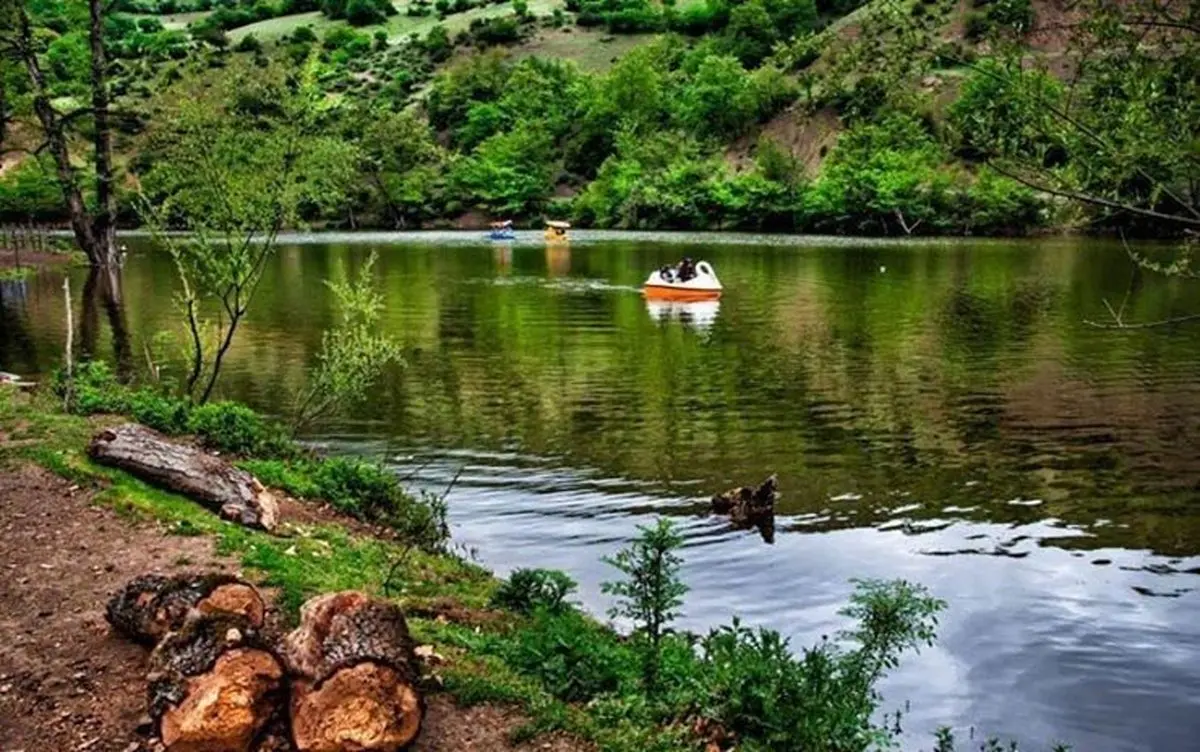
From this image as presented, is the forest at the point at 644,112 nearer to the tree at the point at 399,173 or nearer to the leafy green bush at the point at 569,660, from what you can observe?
the tree at the point at 399,173

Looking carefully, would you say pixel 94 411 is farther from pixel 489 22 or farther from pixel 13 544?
pixel 489 22

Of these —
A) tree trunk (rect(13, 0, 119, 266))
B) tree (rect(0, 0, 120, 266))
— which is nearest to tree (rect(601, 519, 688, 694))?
tree trunk (rect(13, 0, 119, 266))

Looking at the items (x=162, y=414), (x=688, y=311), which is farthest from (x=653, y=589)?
(x=688, y=311)

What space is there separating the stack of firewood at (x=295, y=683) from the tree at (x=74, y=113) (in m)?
25.8

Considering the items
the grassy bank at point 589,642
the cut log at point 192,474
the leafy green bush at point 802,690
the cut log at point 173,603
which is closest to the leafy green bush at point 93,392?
the grassy bank at point 589,642

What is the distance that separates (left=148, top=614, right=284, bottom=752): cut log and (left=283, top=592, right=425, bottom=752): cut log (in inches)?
8.9

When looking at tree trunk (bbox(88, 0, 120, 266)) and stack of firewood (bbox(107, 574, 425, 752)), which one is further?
tree trunk (bbox(88, 0, 120, 266))

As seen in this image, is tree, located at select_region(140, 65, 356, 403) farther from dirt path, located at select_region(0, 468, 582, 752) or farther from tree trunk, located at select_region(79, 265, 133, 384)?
tree trunk, located at select_region(79, 265, 133, 384)

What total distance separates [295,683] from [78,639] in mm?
2647

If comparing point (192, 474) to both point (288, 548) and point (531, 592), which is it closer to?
point (288, 548)

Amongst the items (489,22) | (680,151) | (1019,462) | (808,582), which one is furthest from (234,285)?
(489,22)

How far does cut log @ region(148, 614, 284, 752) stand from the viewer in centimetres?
750

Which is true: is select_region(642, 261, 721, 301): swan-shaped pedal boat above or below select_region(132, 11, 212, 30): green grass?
below

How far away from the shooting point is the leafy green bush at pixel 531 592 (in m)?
11.5
